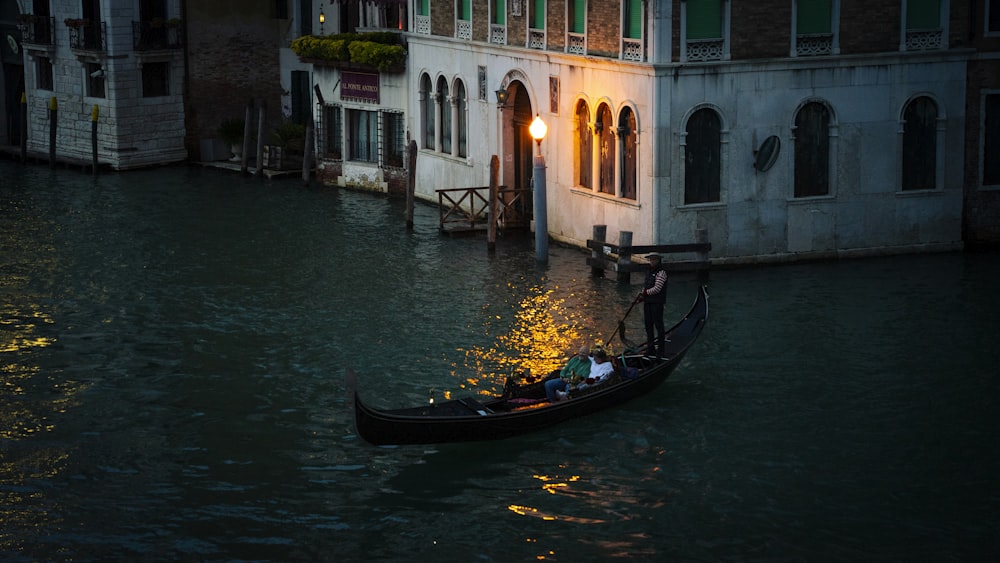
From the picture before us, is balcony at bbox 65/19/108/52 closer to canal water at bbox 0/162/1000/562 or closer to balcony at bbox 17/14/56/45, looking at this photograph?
balcony at bbox 17/14/56/45

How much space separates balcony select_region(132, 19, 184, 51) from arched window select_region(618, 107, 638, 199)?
763 inches

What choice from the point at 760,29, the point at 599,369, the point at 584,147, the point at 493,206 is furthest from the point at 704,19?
the point at 599,369

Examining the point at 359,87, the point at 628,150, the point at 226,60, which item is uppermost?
the point at 226,60

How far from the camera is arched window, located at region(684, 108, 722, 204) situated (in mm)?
26953

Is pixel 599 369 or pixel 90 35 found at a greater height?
pixel 90 35

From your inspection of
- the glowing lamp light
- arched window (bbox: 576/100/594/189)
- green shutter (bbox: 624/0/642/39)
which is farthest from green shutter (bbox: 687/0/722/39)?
the glowing lamp light

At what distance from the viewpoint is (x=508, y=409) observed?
18.7 metres

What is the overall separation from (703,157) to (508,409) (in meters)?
9.85

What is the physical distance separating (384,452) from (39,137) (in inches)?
1209

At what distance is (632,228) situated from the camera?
90.7 feet

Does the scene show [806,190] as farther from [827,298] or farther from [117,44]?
[117,44]

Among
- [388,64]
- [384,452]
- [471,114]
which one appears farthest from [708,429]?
[388,64]

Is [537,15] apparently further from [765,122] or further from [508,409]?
[508,409]

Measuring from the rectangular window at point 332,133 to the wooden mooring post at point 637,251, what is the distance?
44.1ft
